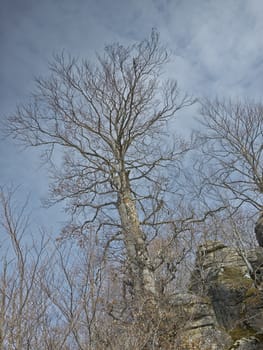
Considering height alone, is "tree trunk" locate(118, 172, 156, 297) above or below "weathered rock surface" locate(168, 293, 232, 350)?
above

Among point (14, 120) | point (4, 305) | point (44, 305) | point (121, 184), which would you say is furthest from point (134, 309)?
point (14, 120)

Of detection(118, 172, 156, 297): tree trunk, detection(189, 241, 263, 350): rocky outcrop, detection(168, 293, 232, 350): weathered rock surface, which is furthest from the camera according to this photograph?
detection(118, 172, 156, 297): tree trunk

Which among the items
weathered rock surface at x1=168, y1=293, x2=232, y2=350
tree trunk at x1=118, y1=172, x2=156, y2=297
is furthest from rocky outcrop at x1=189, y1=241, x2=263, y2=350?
tree trunk at x1=118, y1=172, x2=156, y2=297

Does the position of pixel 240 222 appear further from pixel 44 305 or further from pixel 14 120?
pixel 44 305

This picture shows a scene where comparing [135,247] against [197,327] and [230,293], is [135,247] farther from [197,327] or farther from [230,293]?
[230,293]

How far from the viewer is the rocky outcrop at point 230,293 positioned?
21.3 ft

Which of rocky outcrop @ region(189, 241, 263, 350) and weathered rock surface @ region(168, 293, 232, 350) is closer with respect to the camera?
weathered rock surface @ region(168, 293, 232, 350)

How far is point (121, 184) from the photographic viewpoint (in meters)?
9.72

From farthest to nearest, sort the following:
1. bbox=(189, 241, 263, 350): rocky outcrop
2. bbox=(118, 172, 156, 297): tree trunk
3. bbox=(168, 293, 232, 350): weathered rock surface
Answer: bbox=(118, 172, 156, 297): tree trunk → bbox=(189, 241, 263, 350): rocky outcrop → bbox=(168, 293, 232, 350): weathered rock surface

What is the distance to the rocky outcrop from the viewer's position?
6504mm

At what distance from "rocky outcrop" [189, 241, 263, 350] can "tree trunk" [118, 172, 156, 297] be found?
1279 millimetres

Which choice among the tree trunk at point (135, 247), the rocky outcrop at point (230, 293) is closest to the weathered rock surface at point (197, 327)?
the rocky outcrop at point (230, 293)

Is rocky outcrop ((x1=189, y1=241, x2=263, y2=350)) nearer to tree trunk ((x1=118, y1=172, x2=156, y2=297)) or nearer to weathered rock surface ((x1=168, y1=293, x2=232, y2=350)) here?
weathered rock surface ((x1=168, y1=293, x2=232, y2=350))

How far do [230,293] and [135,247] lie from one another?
9.87ft
